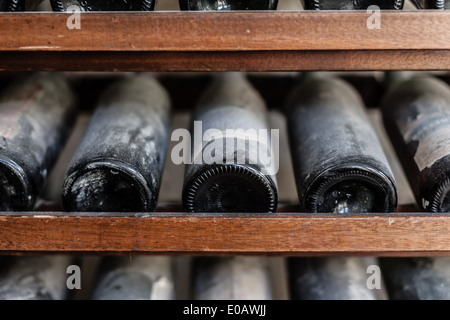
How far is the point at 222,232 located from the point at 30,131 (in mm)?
381

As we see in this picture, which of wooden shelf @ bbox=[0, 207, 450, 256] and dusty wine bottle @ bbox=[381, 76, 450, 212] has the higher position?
dusty wine bottle @ bbox=[381, 76, 450, 212]

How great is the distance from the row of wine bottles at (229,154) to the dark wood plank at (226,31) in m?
0.16

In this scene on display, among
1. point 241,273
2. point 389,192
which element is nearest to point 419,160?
point 389,192

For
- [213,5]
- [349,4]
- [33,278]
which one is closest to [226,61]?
[213,5]

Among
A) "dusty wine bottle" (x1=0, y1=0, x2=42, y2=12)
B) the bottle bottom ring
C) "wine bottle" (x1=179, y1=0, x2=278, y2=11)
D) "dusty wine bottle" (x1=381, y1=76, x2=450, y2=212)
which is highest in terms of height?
"dusty wine bottle" (x1=0, y1=0, x2=42, y2=12)

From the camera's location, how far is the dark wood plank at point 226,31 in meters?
0.63

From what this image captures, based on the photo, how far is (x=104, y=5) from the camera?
0.71 metres

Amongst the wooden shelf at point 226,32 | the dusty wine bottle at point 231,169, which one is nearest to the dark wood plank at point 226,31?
the wooden shelf at point 226,32

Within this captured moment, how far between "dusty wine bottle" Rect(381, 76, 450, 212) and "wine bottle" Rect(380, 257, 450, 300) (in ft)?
0.58

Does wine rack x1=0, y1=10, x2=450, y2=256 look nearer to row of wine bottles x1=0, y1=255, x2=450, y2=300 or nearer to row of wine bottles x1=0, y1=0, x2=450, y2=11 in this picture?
row of wine bottles x1=0, y1=0, x2=450, y2=11

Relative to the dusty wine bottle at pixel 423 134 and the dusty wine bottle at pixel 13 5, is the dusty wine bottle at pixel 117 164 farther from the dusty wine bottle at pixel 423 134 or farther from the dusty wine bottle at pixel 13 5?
the dusty wine bottle at pixel 423 134

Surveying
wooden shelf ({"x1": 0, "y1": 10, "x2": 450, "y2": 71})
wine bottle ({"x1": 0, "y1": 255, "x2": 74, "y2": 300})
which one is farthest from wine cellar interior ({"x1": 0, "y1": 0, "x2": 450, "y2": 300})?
wine bottle ({"x1": 0, "y1": 255, "x2": 74, "y2": 300})

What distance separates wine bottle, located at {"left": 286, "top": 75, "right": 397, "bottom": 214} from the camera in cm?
69
